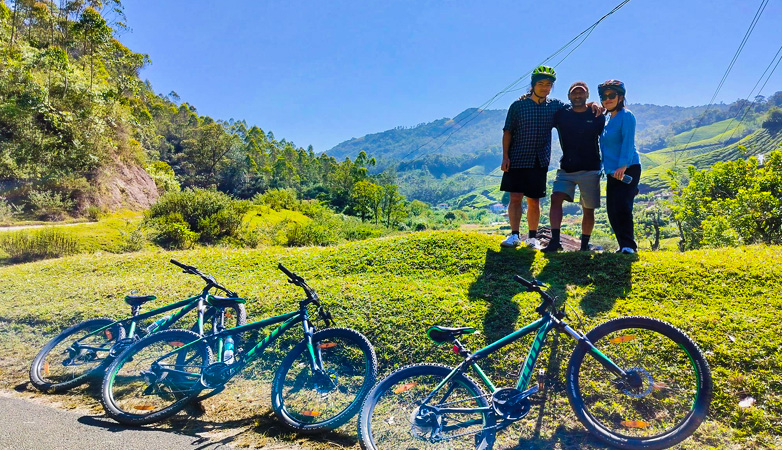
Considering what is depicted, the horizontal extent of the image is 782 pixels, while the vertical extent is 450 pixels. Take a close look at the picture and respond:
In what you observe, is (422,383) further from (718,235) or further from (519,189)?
(718,235)

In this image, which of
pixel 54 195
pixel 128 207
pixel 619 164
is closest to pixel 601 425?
pixel 619 164

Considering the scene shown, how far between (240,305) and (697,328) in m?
4.61

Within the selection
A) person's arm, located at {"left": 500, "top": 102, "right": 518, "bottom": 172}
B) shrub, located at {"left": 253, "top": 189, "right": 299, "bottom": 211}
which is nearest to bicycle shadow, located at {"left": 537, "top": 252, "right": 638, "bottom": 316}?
person's arm, located at {"left": 500, "top": 102, "right": 518, "bottom": 172}

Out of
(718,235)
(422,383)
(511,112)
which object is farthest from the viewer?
(718,235)

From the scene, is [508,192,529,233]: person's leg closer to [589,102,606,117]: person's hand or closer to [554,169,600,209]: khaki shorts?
[554,169,600,209]: khaki shorts

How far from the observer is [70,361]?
445 centimetres

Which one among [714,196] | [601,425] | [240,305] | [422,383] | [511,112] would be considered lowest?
[601,425]

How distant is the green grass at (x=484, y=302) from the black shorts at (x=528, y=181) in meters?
0.86

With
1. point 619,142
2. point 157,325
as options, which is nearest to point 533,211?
point 619,142

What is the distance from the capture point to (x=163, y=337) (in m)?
3.92

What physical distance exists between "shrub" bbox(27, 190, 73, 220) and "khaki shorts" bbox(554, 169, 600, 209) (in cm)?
2628

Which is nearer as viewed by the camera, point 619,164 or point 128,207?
point 619,164

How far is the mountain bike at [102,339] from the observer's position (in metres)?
4.29

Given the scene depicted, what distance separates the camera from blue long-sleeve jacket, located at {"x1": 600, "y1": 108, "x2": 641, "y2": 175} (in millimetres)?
4797
